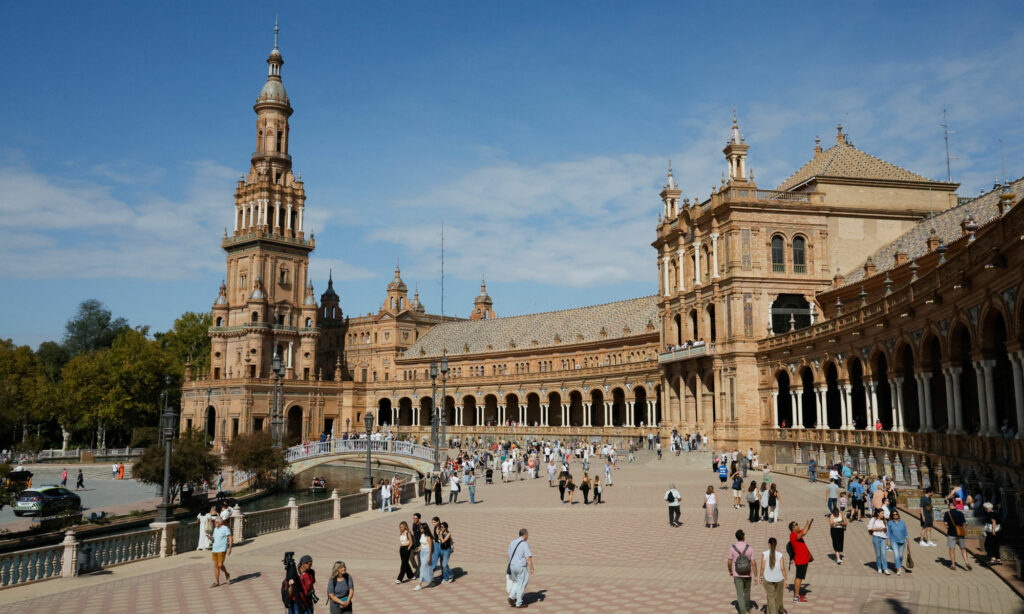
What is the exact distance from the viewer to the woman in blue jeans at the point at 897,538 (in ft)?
55.9

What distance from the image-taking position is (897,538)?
17.1m

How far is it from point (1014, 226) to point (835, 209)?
34.1 metres

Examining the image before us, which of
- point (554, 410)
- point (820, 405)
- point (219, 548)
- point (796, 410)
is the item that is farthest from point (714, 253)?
point (219, 548)

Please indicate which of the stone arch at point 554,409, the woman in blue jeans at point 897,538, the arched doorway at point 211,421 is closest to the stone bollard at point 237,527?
the woman in blue jeans at point 897,538

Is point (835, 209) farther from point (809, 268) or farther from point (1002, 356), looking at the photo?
point (1002, 356)

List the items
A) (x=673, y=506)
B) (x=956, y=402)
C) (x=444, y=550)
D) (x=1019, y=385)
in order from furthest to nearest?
(x=956, y=402)
(x=673, y=506)
(x=1019, y=385)
(x=444, y=550)

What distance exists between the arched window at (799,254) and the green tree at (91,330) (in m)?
95.1

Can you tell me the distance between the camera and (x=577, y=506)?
102ft

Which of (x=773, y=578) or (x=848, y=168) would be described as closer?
(x=773, y=578)

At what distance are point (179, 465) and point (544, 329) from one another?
54481 millimetres

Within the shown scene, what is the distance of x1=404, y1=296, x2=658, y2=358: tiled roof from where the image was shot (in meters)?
83.2

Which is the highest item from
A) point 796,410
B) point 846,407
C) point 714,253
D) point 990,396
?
point 714,253

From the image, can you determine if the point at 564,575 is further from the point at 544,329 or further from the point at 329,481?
the point at 544,329

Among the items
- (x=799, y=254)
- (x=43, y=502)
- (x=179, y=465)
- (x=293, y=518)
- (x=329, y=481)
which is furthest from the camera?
(x=329, y=481)
